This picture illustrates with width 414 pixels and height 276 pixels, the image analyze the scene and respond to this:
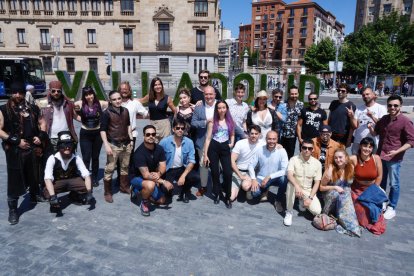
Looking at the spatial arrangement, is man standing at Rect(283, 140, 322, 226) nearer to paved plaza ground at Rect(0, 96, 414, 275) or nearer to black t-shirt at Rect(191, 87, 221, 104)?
paved plaza ground at Rect(0, 96, 414, 275)

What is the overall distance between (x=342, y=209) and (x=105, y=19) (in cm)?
3898

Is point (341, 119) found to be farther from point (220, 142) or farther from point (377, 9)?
point (377, 9)

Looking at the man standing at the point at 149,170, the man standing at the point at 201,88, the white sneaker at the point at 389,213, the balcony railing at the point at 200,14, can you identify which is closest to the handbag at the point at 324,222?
the white sneaker at the point at 389,213

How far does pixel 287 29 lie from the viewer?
245ft

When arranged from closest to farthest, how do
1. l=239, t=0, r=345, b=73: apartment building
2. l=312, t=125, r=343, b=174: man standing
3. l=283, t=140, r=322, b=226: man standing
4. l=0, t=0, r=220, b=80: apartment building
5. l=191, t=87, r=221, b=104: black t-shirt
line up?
l=283, t=140, r=322, b=226: man standing
l=312, t=125, r=343, b=174: man standing
l=191, t=87, r=221, b=104: black t-shirt
l=0, t=0, r=220, b=80: apartment building
l=239, t=0, r=345, b=73: apartment building

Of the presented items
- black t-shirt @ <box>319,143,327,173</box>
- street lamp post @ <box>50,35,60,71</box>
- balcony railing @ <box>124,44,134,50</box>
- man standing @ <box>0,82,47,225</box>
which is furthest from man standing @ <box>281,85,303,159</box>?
street lamp post @ <box>50,35,60,71</box>

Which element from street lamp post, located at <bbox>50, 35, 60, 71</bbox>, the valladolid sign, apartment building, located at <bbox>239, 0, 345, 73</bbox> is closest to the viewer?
the valladolid sign

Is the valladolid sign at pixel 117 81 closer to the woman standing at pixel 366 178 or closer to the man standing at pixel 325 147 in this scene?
the man standing at pixel 325 147

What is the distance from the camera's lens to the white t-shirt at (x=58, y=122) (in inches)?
197

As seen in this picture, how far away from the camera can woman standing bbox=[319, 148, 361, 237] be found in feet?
14.3

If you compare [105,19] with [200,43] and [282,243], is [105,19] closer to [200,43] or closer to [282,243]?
[200,43]

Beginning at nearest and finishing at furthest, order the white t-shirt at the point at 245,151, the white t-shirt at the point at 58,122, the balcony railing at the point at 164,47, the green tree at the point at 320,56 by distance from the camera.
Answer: the white t-shirt at the point at 58,122 → the white t-shirt at the point at 245,151 → the balcony railing at the point at 164,47 → the green tree at the point at 320,56

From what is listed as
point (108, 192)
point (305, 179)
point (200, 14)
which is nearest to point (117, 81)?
point (108, 192)

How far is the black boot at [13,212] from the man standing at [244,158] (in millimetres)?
3370
